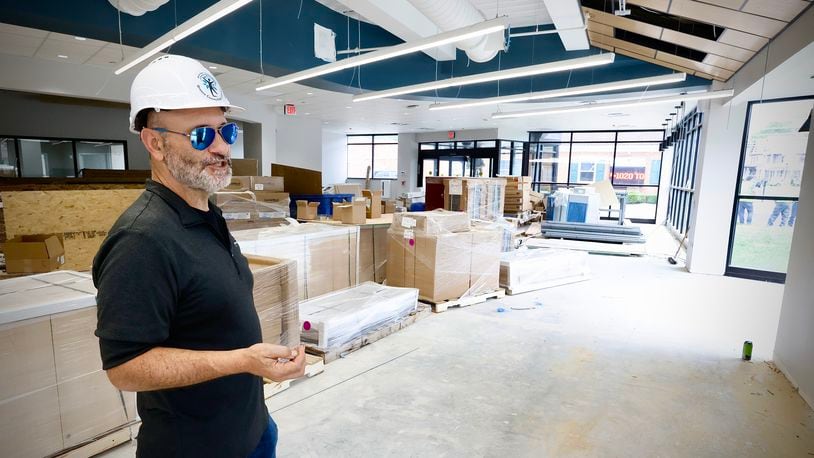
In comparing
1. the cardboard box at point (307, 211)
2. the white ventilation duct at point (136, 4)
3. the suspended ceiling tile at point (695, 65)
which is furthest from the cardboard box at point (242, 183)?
the suspended ceiling tile at point (695, 65)

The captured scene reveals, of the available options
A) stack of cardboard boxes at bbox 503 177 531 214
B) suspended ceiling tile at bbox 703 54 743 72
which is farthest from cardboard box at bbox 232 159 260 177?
suspended ceiling tile at bbox 703 54 743 72

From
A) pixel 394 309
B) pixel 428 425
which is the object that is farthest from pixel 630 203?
pixel 428 425

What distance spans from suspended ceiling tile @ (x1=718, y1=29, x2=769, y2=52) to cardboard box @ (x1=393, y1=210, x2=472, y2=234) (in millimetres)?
3511

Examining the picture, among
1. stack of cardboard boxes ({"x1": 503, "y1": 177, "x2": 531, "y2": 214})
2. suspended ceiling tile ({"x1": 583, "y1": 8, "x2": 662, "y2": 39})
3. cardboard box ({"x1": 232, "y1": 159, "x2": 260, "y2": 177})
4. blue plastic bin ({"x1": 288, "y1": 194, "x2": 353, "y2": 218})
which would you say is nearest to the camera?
suspended ceiling tile ({"x1": 583, "y1": 8, "x2": 662, "y2": 39})

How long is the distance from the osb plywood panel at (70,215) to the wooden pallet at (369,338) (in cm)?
198

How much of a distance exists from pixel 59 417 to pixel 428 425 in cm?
194

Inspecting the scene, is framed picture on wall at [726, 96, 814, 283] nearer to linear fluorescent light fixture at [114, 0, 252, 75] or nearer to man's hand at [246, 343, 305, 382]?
linear fluorescent light fixture at [114, 0, 252, 75]

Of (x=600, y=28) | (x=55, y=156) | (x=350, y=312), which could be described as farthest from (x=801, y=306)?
(x=55, y=156)

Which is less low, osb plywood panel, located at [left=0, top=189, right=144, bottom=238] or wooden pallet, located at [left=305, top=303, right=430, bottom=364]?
osb plywood panel, located at [left=0, top=189, right=144, bottom=238]

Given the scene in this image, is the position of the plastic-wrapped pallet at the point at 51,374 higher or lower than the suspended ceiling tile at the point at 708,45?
lower

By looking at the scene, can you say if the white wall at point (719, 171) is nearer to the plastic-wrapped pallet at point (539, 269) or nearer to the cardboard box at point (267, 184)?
the plastic-wrapped pallet at point (539, 269)

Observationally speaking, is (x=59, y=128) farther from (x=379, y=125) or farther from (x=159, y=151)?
(x=159, y=151)

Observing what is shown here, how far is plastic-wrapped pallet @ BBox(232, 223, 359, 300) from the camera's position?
11.6 feet

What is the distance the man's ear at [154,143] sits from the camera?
1029 millimetres
